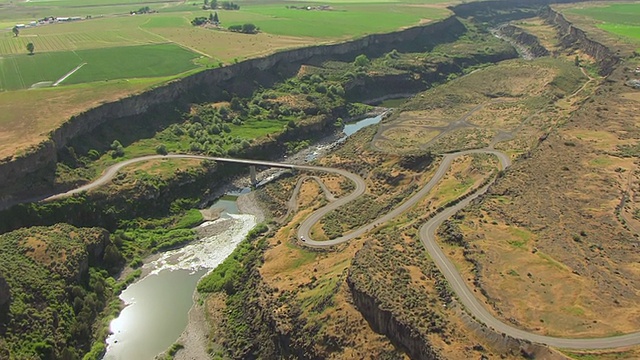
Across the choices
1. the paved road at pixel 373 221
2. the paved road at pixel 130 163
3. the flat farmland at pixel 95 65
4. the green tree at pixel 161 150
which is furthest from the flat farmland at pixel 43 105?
the paved road at pixel 373 221

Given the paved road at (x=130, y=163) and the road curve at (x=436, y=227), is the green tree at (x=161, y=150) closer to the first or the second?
the paved road at (x=130, y=163)

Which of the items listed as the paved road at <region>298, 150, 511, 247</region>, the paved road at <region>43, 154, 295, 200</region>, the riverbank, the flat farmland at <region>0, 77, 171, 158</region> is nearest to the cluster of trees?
the riverbank

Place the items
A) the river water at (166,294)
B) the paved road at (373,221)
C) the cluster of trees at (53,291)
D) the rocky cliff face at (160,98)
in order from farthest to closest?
1. the rocky cliff face at (160,98)
2. the paved road at (373,221)
3. the river water at (166,294)
4. the cluster of trees at (53,291)

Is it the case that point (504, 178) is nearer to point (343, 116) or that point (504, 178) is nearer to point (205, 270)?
point (205, 270)

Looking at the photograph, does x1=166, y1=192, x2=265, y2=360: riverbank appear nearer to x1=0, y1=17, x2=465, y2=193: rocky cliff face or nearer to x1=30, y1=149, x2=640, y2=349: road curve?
x1=30, y1=149, x2=640, y2=349: road curve

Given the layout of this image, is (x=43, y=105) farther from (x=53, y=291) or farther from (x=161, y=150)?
(x=53, y=291)

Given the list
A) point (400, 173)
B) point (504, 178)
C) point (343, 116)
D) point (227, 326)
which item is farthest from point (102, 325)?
point (343, 116)
